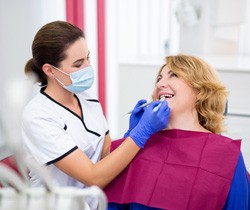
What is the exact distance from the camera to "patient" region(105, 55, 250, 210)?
103 cm

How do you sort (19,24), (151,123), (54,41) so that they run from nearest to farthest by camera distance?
(151,123) < (54,41) < (19,24)

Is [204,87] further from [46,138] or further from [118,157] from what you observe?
[46,138]

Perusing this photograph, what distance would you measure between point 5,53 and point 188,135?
1.64m

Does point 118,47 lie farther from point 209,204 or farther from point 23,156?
point 23,156

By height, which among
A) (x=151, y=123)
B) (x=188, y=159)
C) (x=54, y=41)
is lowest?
(x=188, y=159)

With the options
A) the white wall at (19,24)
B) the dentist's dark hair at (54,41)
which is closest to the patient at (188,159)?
the dentist's dark hair at (54,41)

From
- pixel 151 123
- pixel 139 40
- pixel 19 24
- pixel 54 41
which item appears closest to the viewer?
pixel 151 123

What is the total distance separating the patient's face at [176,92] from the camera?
→ 1122 millimetres

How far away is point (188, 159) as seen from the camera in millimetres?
1092

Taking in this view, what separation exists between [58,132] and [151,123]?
31cm

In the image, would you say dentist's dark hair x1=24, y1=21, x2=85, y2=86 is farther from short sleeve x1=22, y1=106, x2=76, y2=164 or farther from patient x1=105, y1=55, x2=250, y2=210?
patient x1=105, y1=55, x2=250, y2=210

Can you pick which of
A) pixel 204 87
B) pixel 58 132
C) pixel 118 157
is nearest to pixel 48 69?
pixel 58 132

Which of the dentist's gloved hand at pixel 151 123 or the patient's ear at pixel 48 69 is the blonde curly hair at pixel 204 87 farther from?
the patient's ear at pixel 48 69

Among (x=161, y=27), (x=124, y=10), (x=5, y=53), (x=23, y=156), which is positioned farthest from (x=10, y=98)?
(x=161, y=27)
